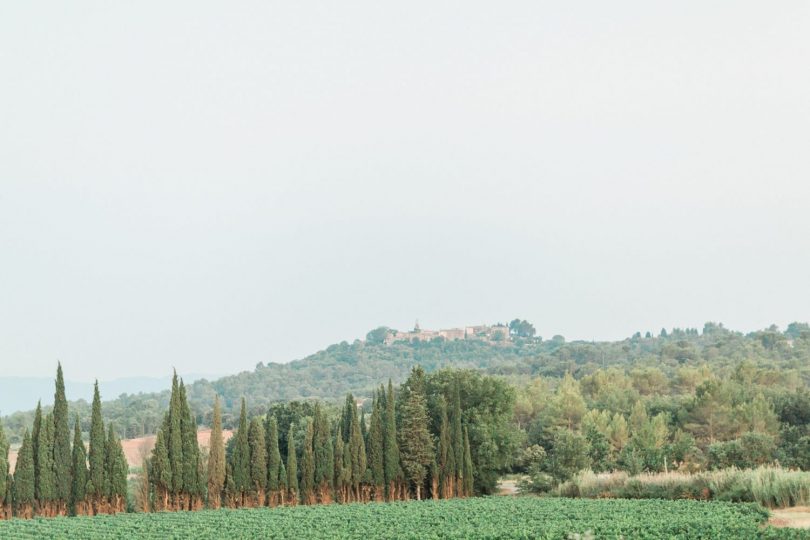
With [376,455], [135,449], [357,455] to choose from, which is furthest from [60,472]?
[135,449]

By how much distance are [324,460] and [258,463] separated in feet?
11.3

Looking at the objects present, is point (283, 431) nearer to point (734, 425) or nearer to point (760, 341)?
point (734, 425)

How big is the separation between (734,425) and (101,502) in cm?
4444

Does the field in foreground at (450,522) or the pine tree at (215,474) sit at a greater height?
the pine tree at (215,474)

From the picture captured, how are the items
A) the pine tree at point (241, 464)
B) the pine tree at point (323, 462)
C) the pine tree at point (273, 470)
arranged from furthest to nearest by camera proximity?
1. the pine tree at point (323, 462)
2. the pine tree at point (273, 470)
3. the pine tree at point (241, 464)

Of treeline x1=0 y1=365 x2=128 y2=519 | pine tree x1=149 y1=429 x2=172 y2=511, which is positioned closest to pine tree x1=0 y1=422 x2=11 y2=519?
treeline x1=0 y1=365 x2=128 y2=519

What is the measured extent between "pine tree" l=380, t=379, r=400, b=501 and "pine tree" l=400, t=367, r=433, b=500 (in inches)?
26.1

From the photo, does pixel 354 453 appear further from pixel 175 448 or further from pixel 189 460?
pixel 175 448

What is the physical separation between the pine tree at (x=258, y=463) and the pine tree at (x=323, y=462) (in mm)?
2773

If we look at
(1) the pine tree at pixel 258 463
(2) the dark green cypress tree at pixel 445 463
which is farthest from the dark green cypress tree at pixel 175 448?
(2) the dark green cypress tree at pixel 445 463

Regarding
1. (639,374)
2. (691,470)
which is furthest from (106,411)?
(691,470)

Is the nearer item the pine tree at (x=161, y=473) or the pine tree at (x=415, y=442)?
the pine tree at (x=161, y=473)

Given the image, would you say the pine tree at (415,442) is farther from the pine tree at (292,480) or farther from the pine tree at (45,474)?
the pine tree at (45,474)

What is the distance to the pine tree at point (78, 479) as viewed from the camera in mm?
39000
